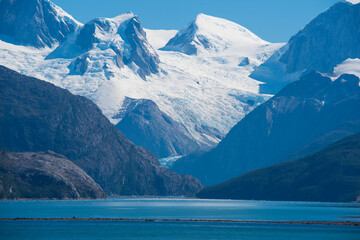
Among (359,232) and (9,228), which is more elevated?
(359,232)

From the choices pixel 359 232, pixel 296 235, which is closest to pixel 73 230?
pixel 296 235

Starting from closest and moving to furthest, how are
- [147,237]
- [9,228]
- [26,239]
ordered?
1. [26,239]
2. [147,237]
3. [9,228]

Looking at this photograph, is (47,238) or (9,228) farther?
(9,228)

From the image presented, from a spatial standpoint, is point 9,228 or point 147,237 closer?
point 147,237

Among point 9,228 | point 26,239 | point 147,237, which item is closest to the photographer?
point 26,239

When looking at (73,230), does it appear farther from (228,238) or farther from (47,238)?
(228,238)

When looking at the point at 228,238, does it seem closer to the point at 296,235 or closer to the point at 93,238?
the point at 296,235

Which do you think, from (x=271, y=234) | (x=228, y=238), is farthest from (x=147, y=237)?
(x=271, y=234)
